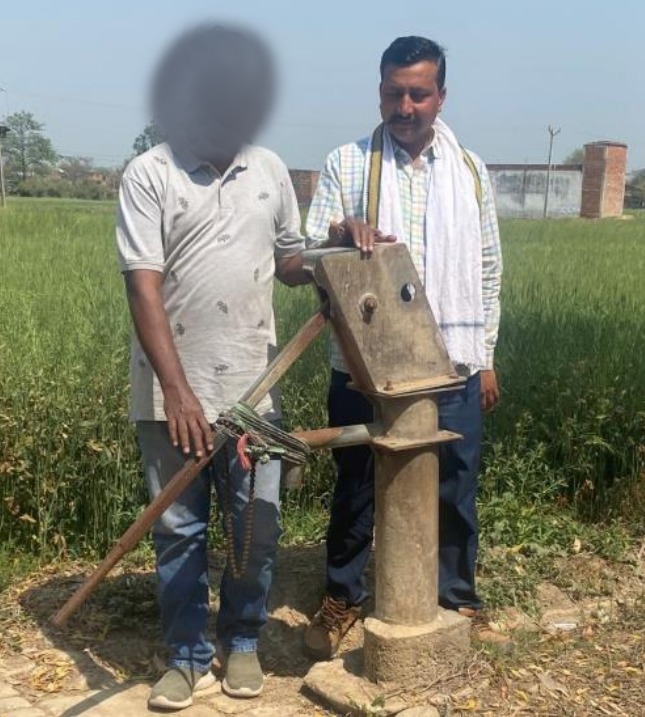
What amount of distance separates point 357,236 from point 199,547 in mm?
1020

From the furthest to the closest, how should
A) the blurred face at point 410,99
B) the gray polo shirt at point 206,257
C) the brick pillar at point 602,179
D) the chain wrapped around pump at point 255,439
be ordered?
the brick pillar at point 602,179
the blurred face at point 410,99
the gray polo shirt at point 206,257
the chain wrapped around pump at point 255,439

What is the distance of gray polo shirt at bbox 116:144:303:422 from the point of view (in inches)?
103

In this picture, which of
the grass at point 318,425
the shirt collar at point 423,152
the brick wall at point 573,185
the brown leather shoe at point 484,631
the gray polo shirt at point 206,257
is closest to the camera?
the gray polo shirt at point 206,257

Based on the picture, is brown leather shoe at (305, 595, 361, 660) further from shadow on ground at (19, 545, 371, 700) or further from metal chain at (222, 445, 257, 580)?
metal chain at (222, 445, 257, 580)

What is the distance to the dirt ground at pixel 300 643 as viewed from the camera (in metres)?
2.93

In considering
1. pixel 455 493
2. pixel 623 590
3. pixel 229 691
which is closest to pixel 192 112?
pixel 455 493

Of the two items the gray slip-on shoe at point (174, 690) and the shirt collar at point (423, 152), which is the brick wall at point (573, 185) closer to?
the shirt collar at point (423, 152)

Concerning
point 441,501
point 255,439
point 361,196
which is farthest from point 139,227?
point 441,501

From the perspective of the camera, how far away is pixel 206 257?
8.84ft

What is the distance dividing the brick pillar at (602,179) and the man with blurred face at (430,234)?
32.4 meters

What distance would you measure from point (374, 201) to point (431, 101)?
343 mm

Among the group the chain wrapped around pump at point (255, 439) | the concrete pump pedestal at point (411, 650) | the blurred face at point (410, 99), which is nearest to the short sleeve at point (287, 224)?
the blurred face at point (410, 99)

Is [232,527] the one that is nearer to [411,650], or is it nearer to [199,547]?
[199,547]

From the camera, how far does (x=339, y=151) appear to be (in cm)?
308
